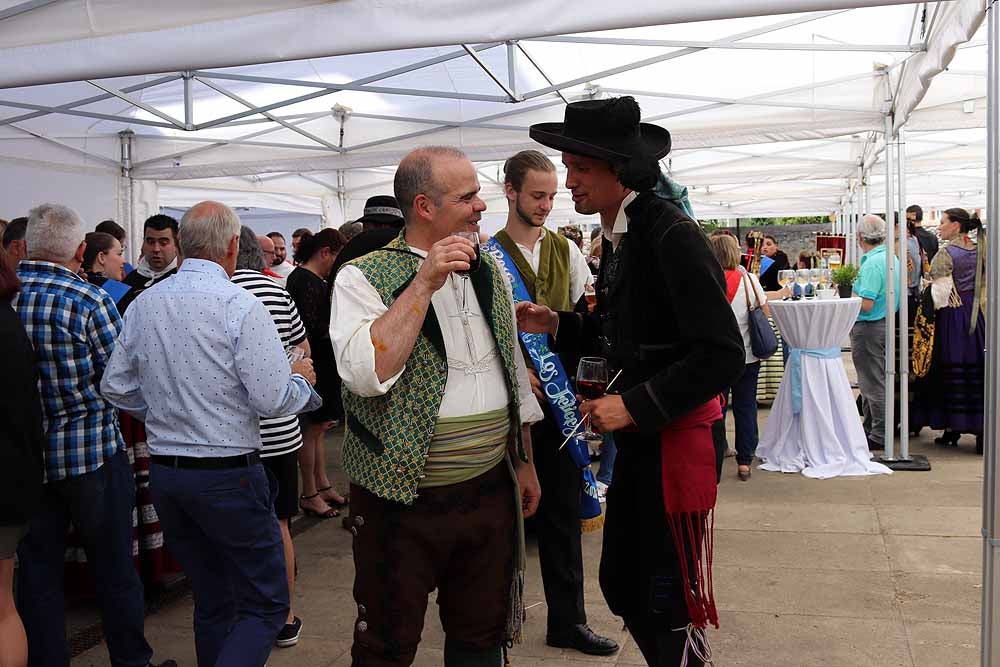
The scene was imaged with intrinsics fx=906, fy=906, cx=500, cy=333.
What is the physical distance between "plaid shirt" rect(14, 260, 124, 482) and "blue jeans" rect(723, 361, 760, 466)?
4.87 meters

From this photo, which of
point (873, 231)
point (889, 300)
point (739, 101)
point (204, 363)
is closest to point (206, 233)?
point (204, 363)

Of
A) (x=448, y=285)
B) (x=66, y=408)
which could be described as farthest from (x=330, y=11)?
(x=66, y=408)

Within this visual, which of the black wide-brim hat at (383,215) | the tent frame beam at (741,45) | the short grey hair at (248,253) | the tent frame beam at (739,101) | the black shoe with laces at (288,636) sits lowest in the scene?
the black shoe with laces at (288,636)

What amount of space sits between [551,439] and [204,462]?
4.90 ft

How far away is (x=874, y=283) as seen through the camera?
7.53 meters

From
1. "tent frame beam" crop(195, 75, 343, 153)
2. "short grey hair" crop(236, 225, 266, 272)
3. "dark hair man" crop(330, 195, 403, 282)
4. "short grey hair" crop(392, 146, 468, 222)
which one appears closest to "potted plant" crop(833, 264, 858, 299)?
"tent frame beam" crop(195, 75, 343, 153)

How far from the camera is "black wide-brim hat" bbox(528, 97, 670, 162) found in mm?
2496

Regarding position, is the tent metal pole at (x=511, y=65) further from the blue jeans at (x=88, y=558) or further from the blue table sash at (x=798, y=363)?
the blue jeans at (x=88, y=558)

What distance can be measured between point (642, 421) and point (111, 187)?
8.69 meters

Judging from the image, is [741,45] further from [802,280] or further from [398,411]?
[398,411]

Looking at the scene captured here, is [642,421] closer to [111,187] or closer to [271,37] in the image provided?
[271,37]

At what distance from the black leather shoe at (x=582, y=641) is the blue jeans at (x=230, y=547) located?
1.29 metres

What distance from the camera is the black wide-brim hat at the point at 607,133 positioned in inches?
98.3

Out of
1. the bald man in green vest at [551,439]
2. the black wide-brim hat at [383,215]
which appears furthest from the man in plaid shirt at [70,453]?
the black wide-brim hat at [383,215]
